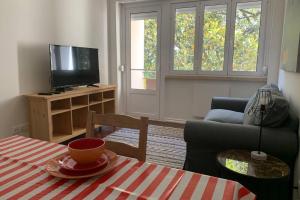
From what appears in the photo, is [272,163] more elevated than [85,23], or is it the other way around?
[85,23]

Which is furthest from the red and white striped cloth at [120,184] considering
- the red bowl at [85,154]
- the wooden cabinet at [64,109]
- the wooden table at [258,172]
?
the wooden cabinet at [64,109]

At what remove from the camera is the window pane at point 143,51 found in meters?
4.27

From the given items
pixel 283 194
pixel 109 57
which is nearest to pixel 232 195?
pixel 283 194

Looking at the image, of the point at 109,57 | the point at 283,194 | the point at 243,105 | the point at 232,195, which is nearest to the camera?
the point at 232,195

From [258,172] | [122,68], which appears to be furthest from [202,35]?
[258,172]

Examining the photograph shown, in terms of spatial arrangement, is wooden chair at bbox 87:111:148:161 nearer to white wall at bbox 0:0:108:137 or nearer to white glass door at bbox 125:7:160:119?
white wall at bbox 0:0:108:137

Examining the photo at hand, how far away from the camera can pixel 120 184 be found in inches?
32.5

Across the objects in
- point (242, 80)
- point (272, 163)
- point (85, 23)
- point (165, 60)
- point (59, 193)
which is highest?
point (85, 23)

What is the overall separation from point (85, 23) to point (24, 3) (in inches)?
43.7

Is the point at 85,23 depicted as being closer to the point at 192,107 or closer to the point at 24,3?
the point at 24,3

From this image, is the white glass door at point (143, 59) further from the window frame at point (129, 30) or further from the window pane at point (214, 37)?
the window pane at point (214, 37)

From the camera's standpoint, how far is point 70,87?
10.8 feet

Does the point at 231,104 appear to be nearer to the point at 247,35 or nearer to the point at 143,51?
the point at 247,35

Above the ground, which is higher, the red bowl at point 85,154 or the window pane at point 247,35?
the window pane at point 247,35
